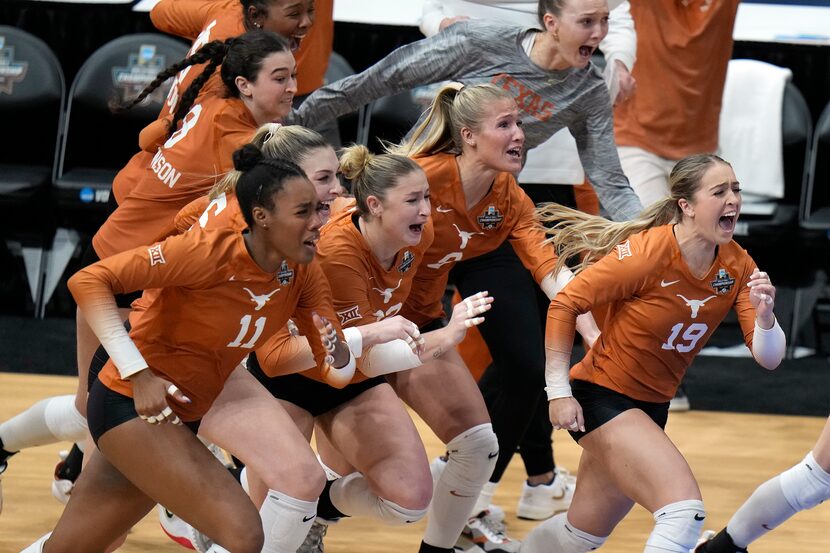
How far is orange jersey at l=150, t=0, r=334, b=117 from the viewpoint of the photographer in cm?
441

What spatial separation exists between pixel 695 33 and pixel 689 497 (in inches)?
112

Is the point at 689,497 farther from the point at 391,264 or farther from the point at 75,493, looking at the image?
the point at 75,493

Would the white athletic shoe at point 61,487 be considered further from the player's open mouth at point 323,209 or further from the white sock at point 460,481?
the player's open mouth at point 323,209

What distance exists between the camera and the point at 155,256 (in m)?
3.26

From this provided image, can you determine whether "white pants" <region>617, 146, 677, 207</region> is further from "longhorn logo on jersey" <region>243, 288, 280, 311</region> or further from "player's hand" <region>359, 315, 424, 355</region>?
"longhorn logo on jersey" <region>243, 288, 280, 311</region>

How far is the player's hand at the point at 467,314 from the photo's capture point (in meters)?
3.58

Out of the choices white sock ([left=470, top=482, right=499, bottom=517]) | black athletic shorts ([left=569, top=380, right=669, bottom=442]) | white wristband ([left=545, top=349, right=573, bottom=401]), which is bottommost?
white sock ([left=470, top=482, right=499, bottom=517])

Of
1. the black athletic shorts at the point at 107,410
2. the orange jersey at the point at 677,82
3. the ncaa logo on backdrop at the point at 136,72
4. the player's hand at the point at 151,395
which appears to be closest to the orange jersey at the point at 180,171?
the black athletic shorts at the point at 107,410

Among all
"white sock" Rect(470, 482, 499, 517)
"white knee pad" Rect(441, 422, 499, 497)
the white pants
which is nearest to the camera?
"white knee pad" Rect(441, 422, 499, 497)

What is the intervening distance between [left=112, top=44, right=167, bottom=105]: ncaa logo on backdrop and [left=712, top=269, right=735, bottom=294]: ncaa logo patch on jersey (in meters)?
3.87

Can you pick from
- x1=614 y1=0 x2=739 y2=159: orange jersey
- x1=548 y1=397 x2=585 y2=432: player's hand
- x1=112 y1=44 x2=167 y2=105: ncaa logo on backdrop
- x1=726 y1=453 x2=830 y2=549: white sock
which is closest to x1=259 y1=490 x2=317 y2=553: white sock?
x1=548 y1=397 x2=585 y2=432: player's hand

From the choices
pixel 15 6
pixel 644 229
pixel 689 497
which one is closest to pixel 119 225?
pixel 644 229

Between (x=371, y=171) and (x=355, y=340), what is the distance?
1.81ft

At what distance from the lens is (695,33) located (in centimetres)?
585
